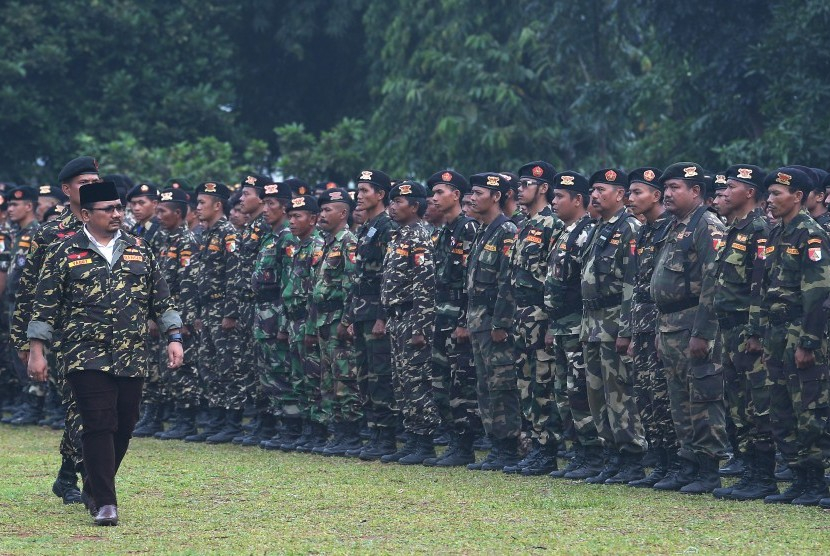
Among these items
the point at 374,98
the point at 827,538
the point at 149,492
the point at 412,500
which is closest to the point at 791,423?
the point at 827,538

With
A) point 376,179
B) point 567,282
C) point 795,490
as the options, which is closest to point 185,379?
point 376,179

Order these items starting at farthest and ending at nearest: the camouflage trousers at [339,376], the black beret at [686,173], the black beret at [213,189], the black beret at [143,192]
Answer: the black beret at [143,192], the black beret at [213,189], the camouflage trousers at [339,376], the black beret at [686,173]

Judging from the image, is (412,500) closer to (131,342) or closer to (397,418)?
(131,342)

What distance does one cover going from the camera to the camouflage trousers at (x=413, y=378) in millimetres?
13836

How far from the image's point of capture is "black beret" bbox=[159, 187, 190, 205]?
16641 millimetres

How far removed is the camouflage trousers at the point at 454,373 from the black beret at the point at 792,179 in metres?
3.70

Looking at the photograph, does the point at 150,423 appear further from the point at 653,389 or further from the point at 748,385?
the point at 748,385

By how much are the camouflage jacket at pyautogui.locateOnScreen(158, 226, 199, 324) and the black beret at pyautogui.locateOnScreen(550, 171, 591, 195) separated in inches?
197

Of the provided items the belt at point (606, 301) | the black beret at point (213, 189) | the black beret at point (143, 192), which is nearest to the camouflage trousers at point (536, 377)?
the belt at point (606, 301)

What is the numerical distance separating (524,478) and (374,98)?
79.5 ft

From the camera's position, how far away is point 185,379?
1648 cm

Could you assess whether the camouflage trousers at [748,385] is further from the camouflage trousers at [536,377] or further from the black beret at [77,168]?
the black beret at [77,168]

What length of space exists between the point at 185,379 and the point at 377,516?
6.42 meters

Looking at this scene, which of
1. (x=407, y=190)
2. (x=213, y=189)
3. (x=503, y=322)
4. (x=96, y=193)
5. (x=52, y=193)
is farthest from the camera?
(x=52, y=193)
